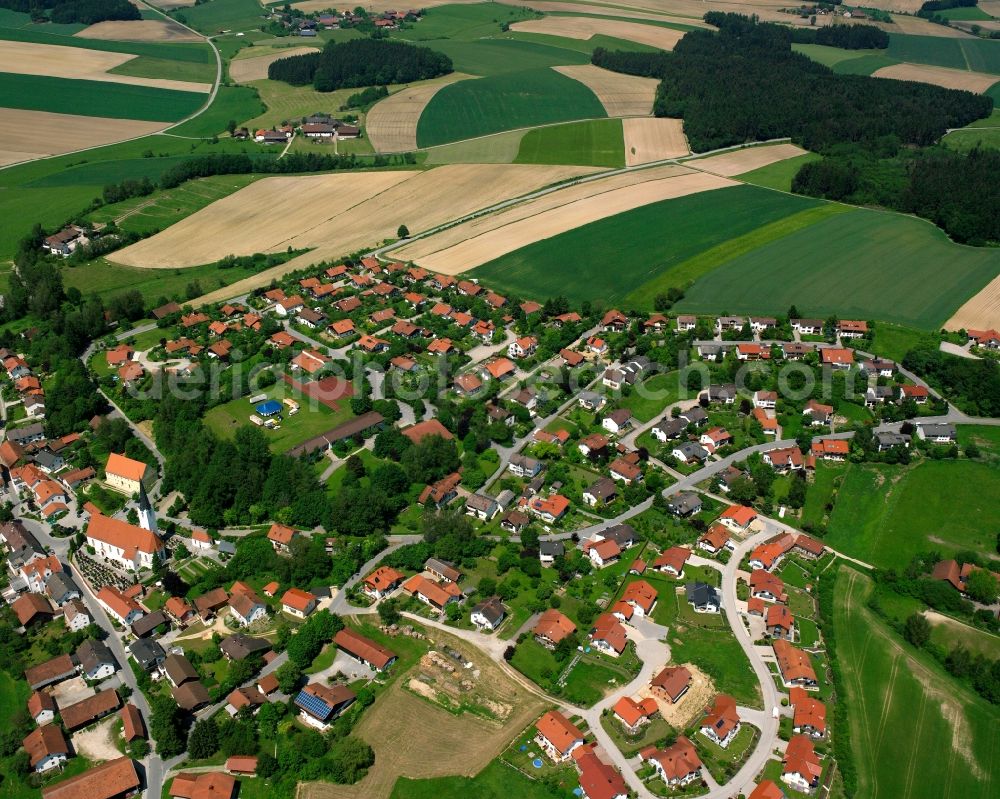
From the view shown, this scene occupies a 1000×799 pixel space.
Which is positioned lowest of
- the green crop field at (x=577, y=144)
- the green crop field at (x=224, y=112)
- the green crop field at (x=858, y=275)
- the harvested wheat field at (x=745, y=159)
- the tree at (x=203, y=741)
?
the tree at (x=203, y=741)

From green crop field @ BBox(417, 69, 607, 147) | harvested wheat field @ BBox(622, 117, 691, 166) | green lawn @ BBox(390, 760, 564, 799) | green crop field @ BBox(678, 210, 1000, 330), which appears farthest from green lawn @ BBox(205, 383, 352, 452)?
green crop field @ BBox(417, 69, 607, 147)

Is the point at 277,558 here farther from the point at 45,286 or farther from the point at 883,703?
the point at 45,286

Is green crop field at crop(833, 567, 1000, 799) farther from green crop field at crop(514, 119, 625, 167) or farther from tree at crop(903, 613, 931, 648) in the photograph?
green crop field at crop(514, 119, 625, 167)

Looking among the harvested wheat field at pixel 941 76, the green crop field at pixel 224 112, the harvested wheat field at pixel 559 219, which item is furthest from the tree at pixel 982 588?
the harvested wheat field at pixel 941 76

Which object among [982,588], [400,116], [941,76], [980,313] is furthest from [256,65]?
[982,588]

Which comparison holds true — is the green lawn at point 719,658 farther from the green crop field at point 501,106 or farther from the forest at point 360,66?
the forest at point 360,66
